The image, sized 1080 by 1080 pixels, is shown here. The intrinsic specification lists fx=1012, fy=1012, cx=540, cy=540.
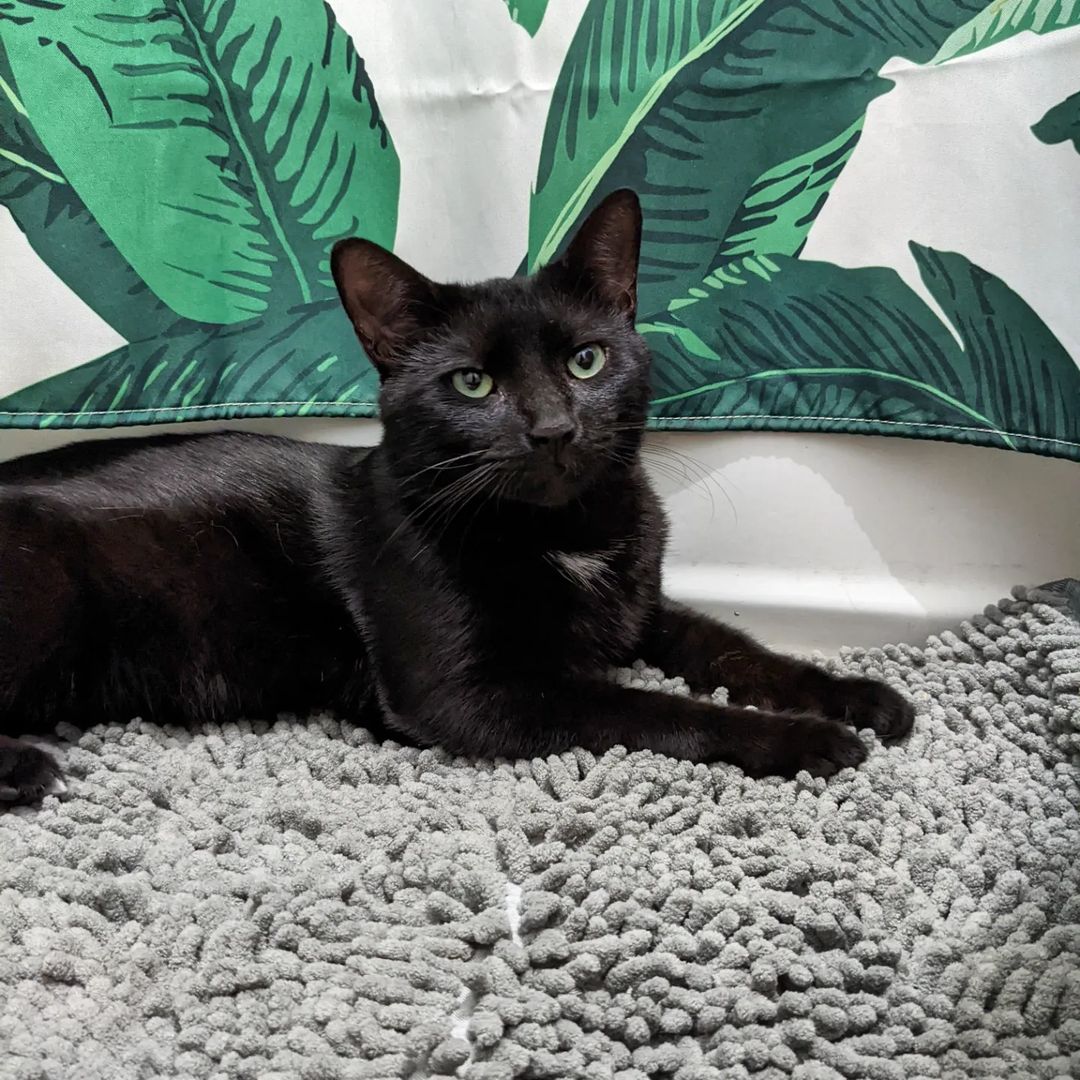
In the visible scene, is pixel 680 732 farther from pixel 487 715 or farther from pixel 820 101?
pixel 820 101

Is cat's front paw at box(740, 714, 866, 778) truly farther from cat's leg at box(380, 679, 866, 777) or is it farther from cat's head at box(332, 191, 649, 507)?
cat's head at box(332, 191, 649, 507)

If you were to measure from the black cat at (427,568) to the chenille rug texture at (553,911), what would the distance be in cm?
6

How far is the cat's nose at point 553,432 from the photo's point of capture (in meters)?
0.96

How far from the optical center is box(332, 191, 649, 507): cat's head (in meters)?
1.01

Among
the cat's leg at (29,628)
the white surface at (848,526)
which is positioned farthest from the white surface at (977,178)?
the cat's leg at (29,628)

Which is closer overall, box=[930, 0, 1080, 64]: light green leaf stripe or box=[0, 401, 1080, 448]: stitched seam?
box=[930, 0, 1080, 64]: light green leaf stripe

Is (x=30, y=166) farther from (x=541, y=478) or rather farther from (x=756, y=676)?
(x=756, y=676)

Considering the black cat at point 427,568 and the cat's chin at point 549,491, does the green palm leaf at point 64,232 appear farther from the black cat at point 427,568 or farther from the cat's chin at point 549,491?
the cat's chin at point 549,491

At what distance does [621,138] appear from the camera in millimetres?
1226

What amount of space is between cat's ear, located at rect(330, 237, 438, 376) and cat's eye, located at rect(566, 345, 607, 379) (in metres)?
0.16

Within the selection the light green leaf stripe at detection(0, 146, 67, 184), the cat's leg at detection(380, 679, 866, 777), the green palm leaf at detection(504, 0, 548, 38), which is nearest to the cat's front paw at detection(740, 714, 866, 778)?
the cat's leg at detection(380, 679, 866, 777)

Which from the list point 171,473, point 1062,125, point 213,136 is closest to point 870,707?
point 1062,125

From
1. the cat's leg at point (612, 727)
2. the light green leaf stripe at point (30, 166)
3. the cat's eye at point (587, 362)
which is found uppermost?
the light green leaf stripe at point (30, 166)

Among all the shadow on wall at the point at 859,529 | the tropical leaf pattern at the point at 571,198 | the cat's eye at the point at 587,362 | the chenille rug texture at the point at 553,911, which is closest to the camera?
the chenille rug texture at the point at 553,911
